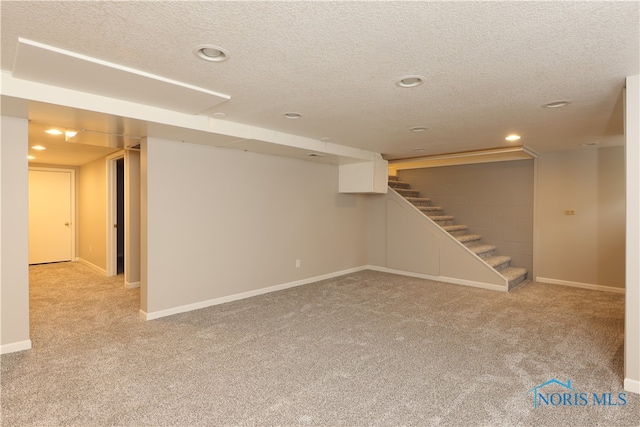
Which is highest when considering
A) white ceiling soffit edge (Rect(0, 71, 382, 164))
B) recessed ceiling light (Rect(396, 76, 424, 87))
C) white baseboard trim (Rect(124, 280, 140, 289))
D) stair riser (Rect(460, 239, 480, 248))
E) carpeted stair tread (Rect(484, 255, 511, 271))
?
recessed ceiling light (Rect(396, 76, 424, 87))

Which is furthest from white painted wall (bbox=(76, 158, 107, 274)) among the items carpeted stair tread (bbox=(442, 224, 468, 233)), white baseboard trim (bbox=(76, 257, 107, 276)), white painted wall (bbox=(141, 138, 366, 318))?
carpeted stair tread (bbox=(442, 224, 468, 233))

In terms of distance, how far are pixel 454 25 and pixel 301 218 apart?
4.10 meters

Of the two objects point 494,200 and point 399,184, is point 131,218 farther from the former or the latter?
point 494,200

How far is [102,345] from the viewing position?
3150 mm

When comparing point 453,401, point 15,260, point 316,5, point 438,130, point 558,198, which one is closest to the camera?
point 316,5

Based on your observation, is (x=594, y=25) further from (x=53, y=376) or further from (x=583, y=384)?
(x=53, y=376)

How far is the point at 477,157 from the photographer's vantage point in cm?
623

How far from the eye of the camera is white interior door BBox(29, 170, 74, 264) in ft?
23.7

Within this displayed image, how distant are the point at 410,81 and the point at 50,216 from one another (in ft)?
26.2

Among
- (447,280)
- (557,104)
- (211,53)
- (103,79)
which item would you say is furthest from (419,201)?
(103,79)

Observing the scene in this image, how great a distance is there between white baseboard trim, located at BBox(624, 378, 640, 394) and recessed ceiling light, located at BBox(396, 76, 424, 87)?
→ 99.5 inches

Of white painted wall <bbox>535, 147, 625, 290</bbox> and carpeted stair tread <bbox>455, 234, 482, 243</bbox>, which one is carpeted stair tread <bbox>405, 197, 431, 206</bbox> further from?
white painted wall <bbox>535, 147, 625, 290</bbox>

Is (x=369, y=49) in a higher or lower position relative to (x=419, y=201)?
higher

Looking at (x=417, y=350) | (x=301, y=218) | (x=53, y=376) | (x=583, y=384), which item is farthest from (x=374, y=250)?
(x=53, y=376)
